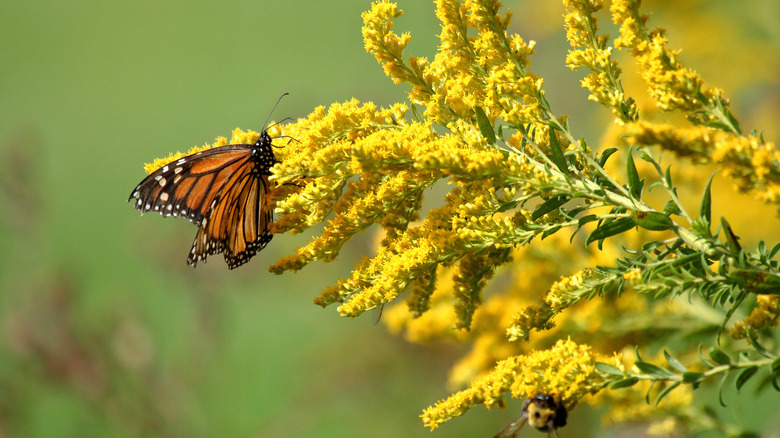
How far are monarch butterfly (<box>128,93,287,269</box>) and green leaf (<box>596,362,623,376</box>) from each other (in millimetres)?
1389

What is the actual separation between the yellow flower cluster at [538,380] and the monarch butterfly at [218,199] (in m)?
1.12

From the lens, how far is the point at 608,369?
4.67ft

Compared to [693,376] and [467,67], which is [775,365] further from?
[467,67]

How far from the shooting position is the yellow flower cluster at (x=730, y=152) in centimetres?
114

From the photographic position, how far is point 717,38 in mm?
4039

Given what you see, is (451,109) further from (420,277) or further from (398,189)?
(420,277)

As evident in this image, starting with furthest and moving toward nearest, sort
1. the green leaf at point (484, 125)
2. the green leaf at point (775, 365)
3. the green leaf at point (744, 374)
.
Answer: the green leaf at point (484, 125), the green leaf at point (744, 374), the green leaf at point (775, 365)

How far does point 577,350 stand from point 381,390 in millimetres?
4564

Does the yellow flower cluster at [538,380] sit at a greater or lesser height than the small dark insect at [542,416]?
greater

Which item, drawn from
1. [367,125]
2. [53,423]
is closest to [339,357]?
[53,423]

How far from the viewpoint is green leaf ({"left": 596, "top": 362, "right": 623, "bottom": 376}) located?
1.42 m

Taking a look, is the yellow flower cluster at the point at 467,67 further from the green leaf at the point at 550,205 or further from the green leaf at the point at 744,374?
the green leaf at the point at 744,374

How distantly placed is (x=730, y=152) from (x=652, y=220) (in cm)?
23

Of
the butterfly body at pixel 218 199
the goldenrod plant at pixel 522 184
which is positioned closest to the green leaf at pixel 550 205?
the goldenrod plant at pixel 522 184
